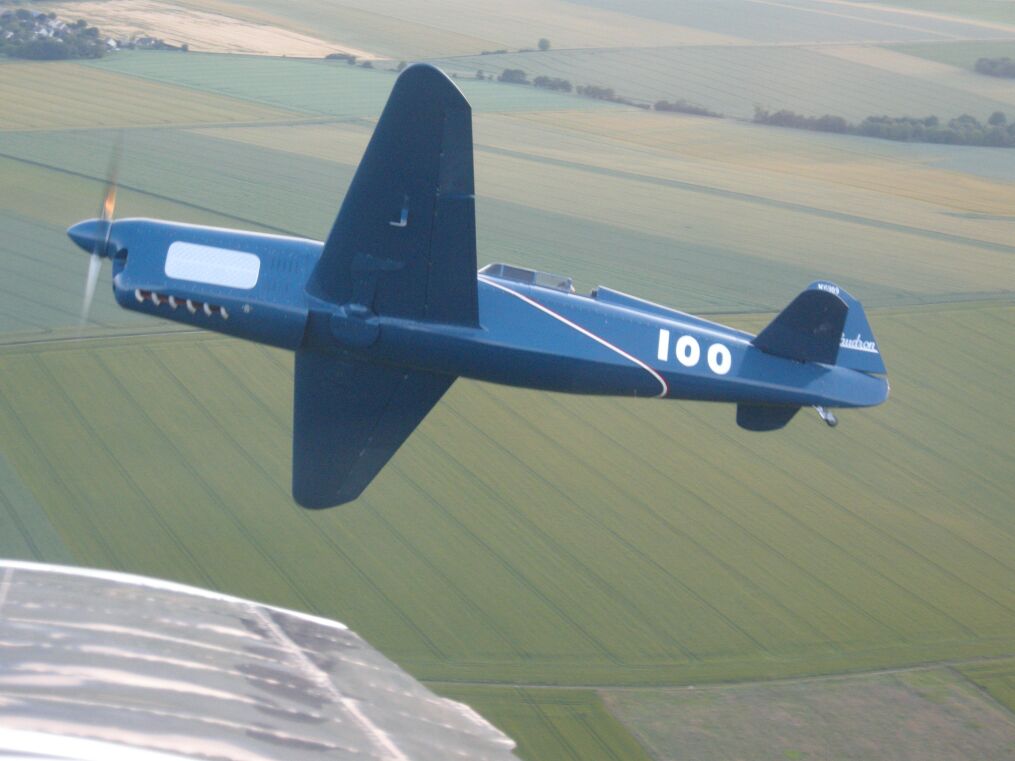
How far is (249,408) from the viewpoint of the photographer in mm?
27125

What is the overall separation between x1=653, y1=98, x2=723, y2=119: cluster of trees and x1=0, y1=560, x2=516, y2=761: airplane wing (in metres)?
56.2

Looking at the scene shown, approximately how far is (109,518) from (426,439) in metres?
7.22

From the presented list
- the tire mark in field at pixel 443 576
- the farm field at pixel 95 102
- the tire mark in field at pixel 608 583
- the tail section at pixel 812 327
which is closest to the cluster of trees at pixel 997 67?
the farm field at pixel 95 102

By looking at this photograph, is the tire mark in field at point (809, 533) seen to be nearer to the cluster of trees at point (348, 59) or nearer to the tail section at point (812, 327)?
the tail section at point (812, 327)

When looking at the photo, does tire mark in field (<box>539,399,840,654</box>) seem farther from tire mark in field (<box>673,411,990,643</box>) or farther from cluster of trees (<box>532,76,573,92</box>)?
cluster of trees (<box>532,76,573,92</box>)

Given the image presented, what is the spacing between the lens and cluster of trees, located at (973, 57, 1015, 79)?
6556 cm

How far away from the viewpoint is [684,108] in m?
61.2

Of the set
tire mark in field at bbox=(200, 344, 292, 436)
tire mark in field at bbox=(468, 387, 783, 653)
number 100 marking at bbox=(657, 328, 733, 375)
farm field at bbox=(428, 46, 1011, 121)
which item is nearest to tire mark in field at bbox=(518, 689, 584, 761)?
tire mark in field at bbox=(468, 387, 783, 653)

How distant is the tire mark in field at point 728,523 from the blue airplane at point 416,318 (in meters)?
7.73

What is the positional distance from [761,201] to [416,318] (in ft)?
115

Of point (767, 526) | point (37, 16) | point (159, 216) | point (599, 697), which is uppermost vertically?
point (37, 16)

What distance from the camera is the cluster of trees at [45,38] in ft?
193

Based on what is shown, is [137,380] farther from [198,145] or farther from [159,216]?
[198,145]

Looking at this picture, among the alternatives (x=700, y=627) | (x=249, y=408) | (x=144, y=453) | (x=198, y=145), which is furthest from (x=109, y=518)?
(x=198, y=145)
